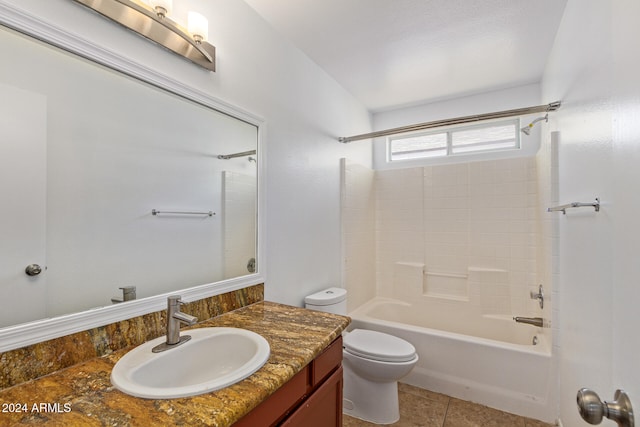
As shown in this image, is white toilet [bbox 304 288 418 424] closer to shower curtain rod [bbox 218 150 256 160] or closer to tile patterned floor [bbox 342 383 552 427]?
tile patterned floor [bbox 342 383 552 427]

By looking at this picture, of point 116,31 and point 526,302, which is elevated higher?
point 116,31

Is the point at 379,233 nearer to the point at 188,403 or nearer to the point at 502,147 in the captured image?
the point at 502,147

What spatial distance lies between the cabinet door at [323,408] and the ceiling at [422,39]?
1.94m

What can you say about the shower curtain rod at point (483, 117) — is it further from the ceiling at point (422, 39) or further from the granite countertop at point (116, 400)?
the granite countertop at point (116, 400)

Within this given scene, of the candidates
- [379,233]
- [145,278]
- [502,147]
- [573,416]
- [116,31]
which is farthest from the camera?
[379,233]

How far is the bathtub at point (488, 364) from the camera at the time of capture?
75.6 inches

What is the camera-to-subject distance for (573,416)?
1.50m

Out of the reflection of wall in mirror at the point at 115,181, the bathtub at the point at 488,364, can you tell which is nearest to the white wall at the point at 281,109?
the reflection of wall in mirror at the point at 115,181

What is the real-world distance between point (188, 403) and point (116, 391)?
221mm

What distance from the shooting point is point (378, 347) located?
196 cm

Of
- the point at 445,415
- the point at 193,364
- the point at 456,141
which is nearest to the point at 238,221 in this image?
the point at 193,364

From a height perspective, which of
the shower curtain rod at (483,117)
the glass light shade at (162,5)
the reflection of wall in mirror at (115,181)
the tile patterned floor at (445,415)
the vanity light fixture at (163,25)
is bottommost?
the tile patterned floor at (445,415)

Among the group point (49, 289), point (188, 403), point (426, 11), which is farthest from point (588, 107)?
point (49, 289)

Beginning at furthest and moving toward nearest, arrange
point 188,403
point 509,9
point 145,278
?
point 509,9 < point 145,278 < point 188,403
